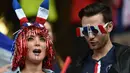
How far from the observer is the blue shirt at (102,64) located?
4566 millimetres

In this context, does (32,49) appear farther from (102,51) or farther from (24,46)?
(102,51)

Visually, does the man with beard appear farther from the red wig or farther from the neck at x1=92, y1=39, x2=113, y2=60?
the red wig

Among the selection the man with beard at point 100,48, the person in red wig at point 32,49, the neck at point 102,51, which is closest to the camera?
the person in red wig at point 32,49

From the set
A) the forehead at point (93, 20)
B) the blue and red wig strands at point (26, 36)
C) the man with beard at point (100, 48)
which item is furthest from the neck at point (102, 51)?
the blue and red wig strands at point (26, 36)

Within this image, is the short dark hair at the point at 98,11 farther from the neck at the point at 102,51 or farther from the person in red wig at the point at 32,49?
the person in red wig at the point at 32,49

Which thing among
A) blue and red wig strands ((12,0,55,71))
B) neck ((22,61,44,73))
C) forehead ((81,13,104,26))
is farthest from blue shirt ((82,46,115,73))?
neck ((22,61,44,73))

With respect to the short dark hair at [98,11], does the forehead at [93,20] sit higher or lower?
lower

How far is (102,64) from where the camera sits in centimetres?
461

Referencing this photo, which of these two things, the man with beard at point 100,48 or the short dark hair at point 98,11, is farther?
the short dark hair at point 98,11

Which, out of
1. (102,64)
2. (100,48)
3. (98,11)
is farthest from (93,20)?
(102,64)

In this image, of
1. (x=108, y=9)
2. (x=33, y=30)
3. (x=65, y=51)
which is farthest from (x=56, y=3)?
(x=33, y=30)

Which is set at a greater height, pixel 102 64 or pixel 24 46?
pixel 24 46

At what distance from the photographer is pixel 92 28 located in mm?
4652

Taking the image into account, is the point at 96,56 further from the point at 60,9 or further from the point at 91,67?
the point at 60,9
